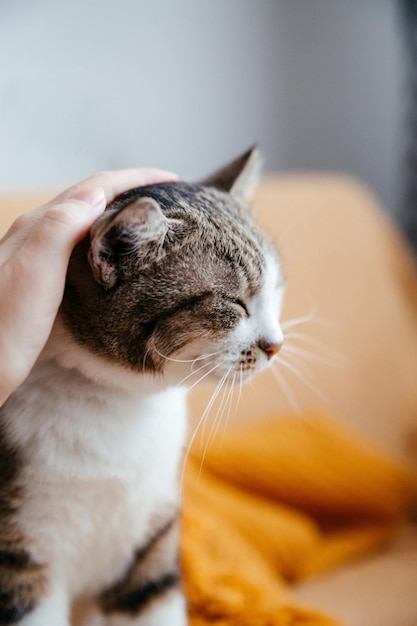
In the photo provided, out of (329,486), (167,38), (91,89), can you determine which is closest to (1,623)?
(329,486)

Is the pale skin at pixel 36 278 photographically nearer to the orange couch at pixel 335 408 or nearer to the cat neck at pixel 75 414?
the cat neck at pixel 75 414

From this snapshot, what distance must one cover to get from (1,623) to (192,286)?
0.44m

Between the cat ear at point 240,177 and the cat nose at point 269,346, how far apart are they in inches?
10.0

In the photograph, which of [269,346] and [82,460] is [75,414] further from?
[269,346]

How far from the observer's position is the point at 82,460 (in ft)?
2.45

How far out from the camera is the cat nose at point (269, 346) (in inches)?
28.9

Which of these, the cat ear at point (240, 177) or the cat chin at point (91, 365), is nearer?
the cat chin at point (91, 365)

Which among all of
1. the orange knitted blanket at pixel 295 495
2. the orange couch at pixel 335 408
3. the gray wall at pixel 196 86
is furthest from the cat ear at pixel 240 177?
the gray wall at pixel 196 86

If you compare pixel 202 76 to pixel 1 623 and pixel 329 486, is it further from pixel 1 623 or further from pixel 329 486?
pixel 1 623

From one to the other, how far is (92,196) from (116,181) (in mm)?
105

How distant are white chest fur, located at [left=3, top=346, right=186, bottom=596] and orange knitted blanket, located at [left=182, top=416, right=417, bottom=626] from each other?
0.37 metres

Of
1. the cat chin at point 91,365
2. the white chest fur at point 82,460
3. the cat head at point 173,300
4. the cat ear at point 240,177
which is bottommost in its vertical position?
the white chest fur at point 82,460

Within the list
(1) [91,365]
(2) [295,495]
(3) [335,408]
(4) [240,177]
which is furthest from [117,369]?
(3) [335,408]

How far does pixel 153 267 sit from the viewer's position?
2.35 ft
